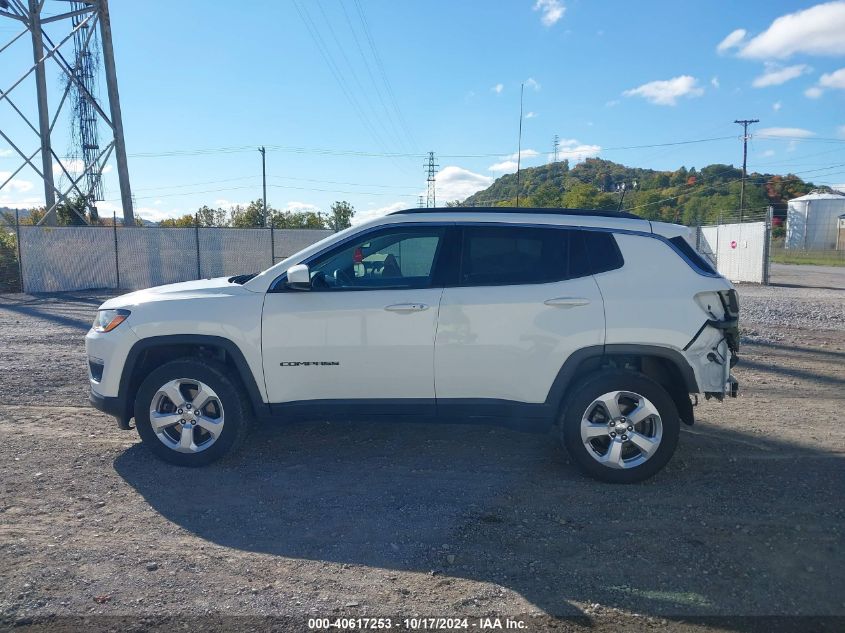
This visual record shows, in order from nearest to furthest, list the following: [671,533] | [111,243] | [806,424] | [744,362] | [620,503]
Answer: [671,533], [620,503], [806,424], [744,362], [111,243]

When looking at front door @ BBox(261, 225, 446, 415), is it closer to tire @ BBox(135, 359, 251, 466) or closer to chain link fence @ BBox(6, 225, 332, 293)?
tire @ BBox(135, 359, 251, 466)

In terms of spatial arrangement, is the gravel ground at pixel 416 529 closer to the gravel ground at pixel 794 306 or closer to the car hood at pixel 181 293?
the car hood at pixel 181 293

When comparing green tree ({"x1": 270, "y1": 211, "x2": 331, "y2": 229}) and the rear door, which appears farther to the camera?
green tree ({"x1": 270, "y1": 211, "x2": 331, "y2": 229})

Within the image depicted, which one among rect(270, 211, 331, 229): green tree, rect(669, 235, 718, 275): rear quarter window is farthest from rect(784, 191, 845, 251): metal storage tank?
rect(669, 235, 718, 275): rear quarter window

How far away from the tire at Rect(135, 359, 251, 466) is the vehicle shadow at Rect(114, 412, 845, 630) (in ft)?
0.58

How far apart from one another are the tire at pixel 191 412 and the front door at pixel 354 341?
35cm

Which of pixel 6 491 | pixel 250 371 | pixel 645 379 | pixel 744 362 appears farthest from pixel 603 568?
pixel 744 362

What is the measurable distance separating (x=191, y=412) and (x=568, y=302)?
293cm

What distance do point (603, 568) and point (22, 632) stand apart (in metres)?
2.91

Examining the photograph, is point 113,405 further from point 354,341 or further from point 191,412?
point 354,341

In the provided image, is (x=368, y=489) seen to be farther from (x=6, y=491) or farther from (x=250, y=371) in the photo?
(x=6, y=491)

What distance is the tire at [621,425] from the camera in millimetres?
4504

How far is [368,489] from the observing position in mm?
4559

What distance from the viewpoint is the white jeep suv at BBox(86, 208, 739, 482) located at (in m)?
4.53
